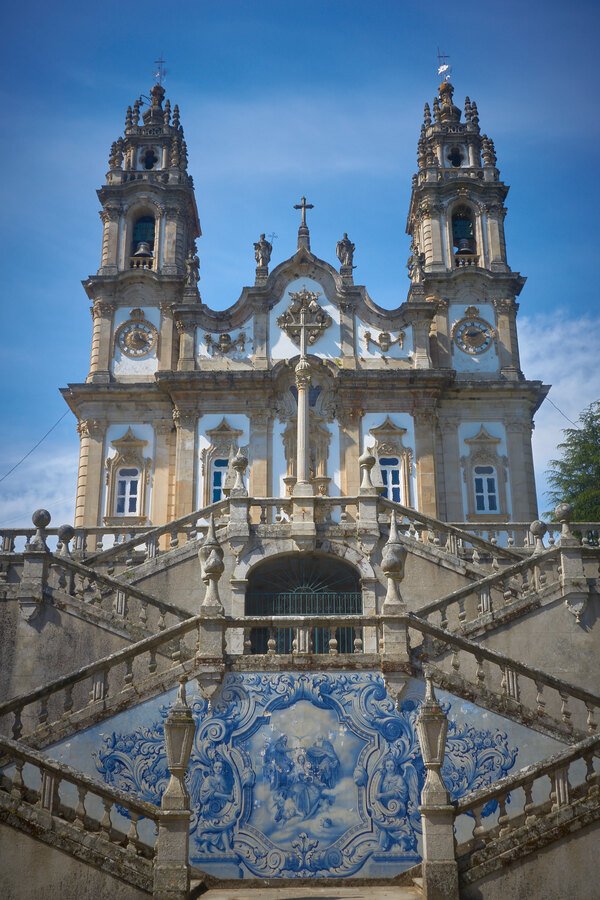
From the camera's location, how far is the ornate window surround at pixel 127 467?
1139 inches

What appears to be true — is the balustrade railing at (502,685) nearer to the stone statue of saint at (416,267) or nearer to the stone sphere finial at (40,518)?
the stone sphere finial at (40,518)

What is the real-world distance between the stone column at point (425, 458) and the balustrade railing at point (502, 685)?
46.8 feet

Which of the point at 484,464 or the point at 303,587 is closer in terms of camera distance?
the point at 303,587

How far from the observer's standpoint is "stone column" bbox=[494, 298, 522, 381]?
30.7 metres

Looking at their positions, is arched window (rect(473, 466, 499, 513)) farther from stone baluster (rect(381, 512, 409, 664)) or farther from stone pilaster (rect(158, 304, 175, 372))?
stone baluster (rect(381, 512, 409, 664))

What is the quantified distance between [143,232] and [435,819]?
26.8 metres

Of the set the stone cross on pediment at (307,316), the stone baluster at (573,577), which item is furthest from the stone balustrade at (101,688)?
the stone cross on pediment at (307,316)

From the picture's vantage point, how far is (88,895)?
10.5 metres

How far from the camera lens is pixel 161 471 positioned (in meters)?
29.5

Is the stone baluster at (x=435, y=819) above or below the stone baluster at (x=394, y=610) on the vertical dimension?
below

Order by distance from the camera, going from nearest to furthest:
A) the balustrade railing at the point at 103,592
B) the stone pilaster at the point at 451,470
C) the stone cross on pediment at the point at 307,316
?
the balustrade railing at the point at 103,592
the stone pilaster at the point at 451,470
the stone cross on pediment at the point at 307,316

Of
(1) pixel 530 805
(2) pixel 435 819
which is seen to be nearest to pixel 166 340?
(2) pixel 435 819

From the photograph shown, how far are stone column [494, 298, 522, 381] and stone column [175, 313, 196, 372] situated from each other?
981 cm

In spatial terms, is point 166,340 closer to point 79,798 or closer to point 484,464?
point 484,464
